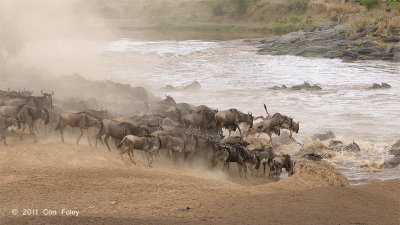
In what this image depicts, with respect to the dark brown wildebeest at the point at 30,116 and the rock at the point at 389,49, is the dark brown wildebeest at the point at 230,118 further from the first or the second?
the rock at the point at 389,49

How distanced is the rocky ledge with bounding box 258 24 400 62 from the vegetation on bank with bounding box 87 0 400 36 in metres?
4.96

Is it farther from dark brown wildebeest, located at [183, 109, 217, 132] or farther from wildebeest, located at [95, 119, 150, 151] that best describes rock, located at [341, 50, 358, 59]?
wildebeest, located at [95, 119, 150, 151]

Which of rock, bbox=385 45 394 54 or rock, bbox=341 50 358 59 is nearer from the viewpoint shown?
rock, bbox=385 45 394 54

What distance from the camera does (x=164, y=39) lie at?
58.1m

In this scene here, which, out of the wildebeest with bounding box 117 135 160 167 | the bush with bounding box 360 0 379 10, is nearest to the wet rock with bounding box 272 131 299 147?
the wildebeest with bounding box 117 135 160 167

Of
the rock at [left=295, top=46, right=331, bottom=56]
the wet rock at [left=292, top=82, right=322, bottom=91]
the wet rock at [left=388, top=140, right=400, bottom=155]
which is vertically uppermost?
the rock at [left=295, top=46, right=331, bottom=56]

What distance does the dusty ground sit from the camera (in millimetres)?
6969

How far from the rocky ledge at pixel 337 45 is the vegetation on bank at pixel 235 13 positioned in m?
4.96

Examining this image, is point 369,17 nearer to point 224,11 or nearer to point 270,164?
point 224,11

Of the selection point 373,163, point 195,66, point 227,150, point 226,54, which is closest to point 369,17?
point 226,54

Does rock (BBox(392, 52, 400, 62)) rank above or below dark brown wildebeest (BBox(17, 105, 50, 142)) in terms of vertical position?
above

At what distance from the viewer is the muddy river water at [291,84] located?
16.4m

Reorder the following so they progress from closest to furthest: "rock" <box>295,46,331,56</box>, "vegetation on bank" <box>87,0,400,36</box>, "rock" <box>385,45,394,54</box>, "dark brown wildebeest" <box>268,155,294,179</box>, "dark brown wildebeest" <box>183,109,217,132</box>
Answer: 1. "dark brown wildebeest" <box>268,155,294,179</box>
2. "dark brown wildebeest" <box>183,109,217,132</box>
3. "rock" <box>385,45,394,54</box>
4. "rock" <box>295,46,331,56</box>
5. "vegetation on bank" <box>87,0,400,36</box>

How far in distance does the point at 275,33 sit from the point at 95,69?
105 feet
